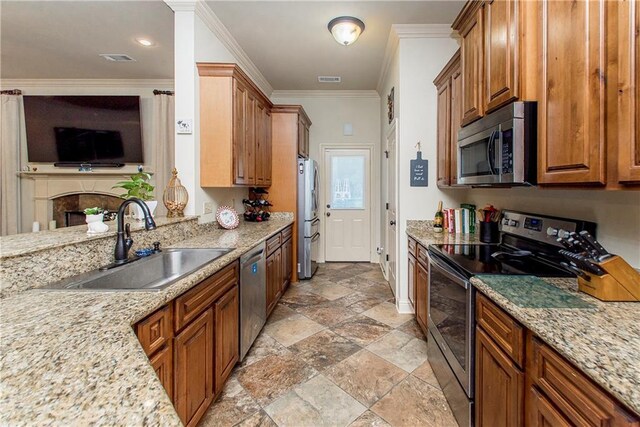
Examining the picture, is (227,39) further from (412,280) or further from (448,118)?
(412,280)

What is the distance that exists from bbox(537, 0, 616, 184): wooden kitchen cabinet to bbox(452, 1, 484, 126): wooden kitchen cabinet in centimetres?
51

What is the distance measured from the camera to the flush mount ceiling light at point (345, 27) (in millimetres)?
2838

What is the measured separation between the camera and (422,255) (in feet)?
8.06

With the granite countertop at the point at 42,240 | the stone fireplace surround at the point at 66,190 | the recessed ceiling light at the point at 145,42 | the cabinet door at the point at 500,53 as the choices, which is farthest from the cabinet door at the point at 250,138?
the stone fireplace surround at the point at 66,190

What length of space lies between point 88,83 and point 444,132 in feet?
17.5

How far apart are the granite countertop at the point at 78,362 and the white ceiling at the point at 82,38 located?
287 cm

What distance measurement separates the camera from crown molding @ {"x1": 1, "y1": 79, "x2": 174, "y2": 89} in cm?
455

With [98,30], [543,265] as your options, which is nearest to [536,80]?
[543,265]

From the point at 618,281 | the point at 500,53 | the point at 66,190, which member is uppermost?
the point at 500,53

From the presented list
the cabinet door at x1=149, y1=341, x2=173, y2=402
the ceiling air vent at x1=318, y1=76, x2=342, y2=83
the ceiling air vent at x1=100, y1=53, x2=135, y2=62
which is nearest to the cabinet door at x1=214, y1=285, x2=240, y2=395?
the cabinet door at x1=149, y1=341, x2=173, y2=402

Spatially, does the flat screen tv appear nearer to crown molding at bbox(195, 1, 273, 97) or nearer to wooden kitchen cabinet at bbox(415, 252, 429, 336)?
crown molding at bbox(195, 1, 273, 97)

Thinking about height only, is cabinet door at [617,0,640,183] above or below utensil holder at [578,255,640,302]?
above

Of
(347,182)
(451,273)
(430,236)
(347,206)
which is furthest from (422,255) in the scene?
(347,182)

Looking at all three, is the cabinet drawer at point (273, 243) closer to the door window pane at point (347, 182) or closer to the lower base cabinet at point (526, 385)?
the lower base cabinet at point (526, 385)
